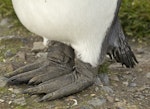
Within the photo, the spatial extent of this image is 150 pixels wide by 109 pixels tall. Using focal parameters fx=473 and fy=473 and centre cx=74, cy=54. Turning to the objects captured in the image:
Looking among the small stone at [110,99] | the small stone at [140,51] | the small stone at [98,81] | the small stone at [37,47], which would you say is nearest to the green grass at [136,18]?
the small stone at [140,51]

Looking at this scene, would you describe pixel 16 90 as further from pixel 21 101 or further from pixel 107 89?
pixel 107 89

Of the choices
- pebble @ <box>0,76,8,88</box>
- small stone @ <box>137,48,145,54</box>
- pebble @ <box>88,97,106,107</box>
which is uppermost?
small stone @ <box>137,48,145,54</box>

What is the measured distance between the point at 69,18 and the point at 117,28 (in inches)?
18.3

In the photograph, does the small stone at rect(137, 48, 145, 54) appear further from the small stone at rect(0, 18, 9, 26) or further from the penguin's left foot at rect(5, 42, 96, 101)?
the small stone at rect(0, 18, 9, 26)

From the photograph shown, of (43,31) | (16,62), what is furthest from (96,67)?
(16,62)

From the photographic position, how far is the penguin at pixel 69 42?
99.6 inches

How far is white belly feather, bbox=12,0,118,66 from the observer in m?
2.51

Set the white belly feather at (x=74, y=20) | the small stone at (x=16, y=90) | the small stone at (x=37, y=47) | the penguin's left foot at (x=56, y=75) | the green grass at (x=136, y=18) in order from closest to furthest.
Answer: the white belly feather at (x=74, y=20)
the penguin's left foot at (x=56, y=75)
the small stone at (x=16, y=90)
the small stone at (x=37, y=47)
the green grass at (x=136, y=18)

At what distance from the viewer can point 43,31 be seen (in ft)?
8.61

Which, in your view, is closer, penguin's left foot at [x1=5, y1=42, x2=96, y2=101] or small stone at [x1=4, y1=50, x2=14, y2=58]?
penguin's left foot at [x1=5, y1=42, x2=96, y2=101]

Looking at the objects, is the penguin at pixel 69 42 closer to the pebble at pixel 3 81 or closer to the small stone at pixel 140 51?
the pebble at pixel 3 81

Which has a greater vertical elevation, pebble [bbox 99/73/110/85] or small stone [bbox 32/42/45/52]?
small stone [bbox 32/42/45/52]

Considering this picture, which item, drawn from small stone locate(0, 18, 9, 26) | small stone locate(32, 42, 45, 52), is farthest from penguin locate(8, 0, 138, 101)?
small stone locate(0, 18, 9, 26)

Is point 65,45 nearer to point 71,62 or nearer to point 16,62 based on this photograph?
point 71,62
